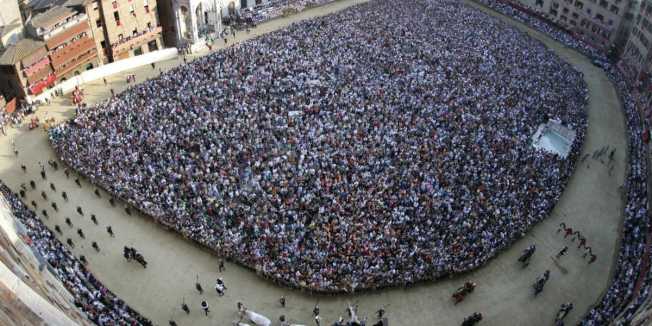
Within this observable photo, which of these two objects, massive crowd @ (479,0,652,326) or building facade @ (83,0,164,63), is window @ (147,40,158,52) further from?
massive crowd @ (479,0,652,326)

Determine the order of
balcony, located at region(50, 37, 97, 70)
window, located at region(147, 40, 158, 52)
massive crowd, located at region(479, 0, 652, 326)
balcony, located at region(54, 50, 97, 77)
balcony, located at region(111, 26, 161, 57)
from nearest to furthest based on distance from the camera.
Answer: massive crowd, located at region(479, 0, 652, 326) < balcony, located at region(50, 37, 97, 70) < balcony, located at region(54, 50, 97, 77) < balcony, located at region(111, 26, 161, 57) < window, located at region(147, 40, 158, 52)

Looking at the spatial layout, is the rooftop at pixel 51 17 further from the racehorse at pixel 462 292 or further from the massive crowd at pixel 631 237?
the massive crowd at pixel 631 237

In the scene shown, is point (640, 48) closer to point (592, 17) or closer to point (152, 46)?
point (592, 17)

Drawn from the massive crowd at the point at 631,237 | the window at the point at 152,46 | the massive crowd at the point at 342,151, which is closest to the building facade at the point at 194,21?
the window at the point at 152,46

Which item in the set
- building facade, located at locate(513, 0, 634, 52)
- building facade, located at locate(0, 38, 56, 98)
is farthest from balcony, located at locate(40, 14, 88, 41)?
building facade, located at locate(513, 0, 634, 52)

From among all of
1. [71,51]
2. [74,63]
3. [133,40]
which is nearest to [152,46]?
[133,40]
